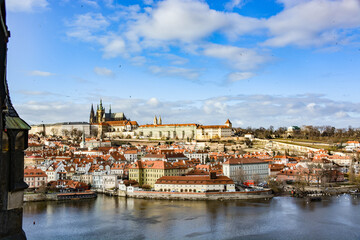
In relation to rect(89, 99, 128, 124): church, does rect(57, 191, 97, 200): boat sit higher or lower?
lower

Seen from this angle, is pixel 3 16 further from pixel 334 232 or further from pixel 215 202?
pixel 215 202

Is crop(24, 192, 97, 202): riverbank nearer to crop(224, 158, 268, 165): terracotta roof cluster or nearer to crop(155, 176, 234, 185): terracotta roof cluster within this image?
crop(155, 176, 234, 185): terracotta roof cluster

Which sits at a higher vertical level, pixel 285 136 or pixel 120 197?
pixel 285 136

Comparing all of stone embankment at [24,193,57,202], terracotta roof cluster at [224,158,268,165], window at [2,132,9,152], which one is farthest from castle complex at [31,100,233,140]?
window at [2,132,9,152]

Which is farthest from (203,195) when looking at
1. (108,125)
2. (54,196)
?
(108,125)

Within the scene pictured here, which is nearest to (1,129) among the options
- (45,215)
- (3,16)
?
(3,16)

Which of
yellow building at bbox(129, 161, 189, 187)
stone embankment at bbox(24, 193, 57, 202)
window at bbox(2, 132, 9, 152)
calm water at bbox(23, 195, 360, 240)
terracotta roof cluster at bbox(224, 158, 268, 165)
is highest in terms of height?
window at bbox(2, 132, 9, 152)

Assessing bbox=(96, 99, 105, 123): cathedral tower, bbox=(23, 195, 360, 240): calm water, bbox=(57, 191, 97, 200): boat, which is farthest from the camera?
bbox=(96, 99, 105, 123): cathedral tower
